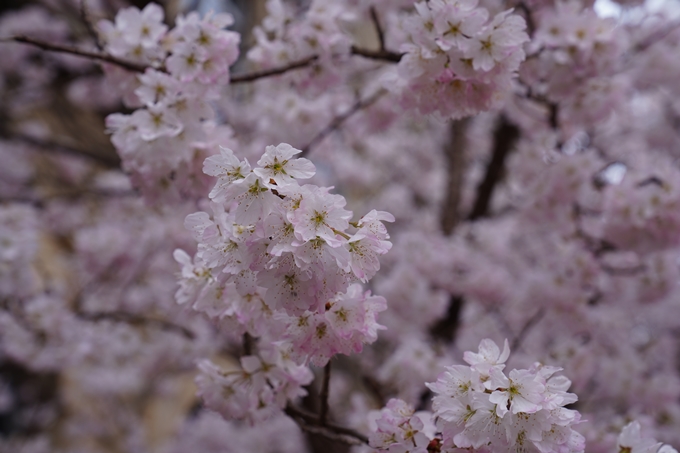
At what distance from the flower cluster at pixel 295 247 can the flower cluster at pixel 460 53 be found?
0.56 meters

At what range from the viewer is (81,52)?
60.1 inches

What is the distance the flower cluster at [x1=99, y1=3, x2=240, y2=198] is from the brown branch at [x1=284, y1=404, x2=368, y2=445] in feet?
2.52

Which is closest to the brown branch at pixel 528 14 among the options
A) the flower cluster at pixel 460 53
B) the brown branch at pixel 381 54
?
the brown branch at pixel 381 54

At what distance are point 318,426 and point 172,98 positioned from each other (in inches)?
41.3

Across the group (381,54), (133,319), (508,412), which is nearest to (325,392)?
(508,412)

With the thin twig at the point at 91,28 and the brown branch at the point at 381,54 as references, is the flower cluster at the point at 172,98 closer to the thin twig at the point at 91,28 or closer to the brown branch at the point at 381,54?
the thin twig at the point at 91,28

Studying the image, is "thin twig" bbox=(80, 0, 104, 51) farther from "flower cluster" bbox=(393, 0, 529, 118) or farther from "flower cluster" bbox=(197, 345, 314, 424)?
"flower cluster" bbox=(197, 345, 314, 424)

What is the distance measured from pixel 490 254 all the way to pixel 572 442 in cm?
282

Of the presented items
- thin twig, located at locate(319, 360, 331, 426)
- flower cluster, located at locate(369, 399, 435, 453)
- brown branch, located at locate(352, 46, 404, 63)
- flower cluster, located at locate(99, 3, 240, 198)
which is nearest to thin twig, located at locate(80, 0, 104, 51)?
flower cluster, located at locate(99, 3, 240, 198)

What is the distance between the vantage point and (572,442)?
1037 millimetres

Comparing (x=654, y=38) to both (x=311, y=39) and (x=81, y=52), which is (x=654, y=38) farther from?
(x=81, y=52)

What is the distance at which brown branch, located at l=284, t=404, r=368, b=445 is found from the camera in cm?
133

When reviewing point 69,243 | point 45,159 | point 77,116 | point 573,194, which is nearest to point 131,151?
point 573,194

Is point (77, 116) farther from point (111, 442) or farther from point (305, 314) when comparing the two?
point (305, 314)
